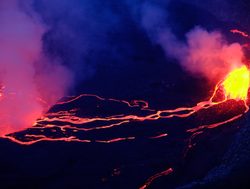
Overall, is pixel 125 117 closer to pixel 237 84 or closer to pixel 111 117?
pixel 111 117

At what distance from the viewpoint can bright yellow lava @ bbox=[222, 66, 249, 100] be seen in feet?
33.9

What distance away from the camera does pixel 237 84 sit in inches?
425

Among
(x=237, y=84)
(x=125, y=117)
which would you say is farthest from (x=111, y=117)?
(x=237, y=84)

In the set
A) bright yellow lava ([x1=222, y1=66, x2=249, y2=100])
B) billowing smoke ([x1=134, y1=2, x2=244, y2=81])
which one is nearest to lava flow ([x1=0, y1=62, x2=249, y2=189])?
bright yellow lava ([x1=222, y1=66, x2=249, y2=100])

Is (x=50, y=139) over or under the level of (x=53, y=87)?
under

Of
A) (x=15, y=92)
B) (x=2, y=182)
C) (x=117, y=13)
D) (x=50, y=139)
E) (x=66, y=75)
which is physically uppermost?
(x=117, y=13)

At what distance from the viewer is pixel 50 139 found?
8.62m

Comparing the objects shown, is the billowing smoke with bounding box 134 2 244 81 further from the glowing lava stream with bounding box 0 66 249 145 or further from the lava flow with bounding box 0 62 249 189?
the lava flow with bounding box 0 62 249 189

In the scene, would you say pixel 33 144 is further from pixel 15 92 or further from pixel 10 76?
pixel 10 76

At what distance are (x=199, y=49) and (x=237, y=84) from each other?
2497mm

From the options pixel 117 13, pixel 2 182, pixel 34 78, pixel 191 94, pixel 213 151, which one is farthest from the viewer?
pixel 117 13

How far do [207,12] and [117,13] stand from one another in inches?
162

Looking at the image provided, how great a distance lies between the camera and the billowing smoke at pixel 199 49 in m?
11.8

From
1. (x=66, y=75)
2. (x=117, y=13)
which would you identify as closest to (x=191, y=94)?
(x=66, y=75)
